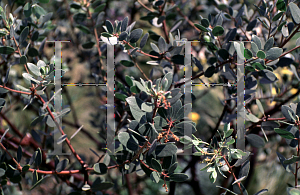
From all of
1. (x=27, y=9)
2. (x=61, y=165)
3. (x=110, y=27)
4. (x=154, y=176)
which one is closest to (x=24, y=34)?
(x=27, y=9)

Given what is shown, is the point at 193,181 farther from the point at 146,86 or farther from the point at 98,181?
the point at 146,86

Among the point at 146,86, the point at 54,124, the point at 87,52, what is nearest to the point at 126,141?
the point at 146,86

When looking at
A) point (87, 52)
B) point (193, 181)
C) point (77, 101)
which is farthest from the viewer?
point (77, 101)

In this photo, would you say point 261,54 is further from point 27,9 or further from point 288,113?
point 27,9

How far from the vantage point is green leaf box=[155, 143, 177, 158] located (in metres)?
0.46

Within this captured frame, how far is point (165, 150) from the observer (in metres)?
0.46

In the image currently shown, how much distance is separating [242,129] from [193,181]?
0.48m

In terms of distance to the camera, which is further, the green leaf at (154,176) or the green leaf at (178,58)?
the green leaf at (178,58)

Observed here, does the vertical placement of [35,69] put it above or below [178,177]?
above

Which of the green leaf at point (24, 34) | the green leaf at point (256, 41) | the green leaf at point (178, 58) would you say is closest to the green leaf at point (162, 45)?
the green leaf at point (178, 58)

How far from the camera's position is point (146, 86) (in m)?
0.45

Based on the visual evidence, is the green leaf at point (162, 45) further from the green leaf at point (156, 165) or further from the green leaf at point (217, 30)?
the green leaf at point (156, 165)

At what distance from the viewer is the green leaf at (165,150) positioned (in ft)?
1.51

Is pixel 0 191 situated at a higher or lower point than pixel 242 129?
lower
